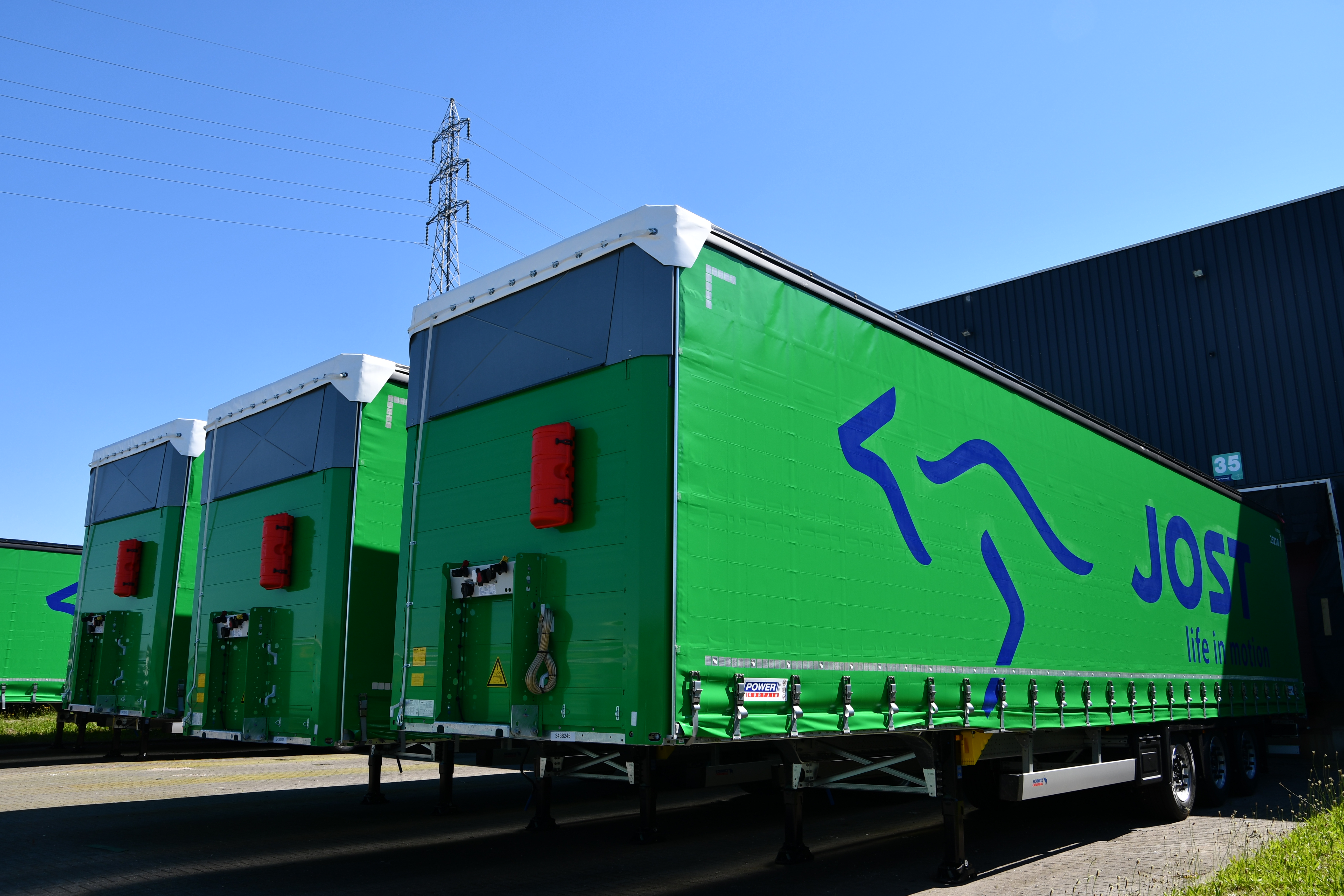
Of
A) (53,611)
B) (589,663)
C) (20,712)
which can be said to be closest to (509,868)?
(589,663)

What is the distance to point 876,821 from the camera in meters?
10.8

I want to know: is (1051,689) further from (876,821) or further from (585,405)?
(585,405)

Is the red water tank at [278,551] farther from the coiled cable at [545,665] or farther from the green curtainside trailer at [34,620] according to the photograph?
the green curtainside trailer at [34,620]

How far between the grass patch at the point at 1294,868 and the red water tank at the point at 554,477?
187 inches

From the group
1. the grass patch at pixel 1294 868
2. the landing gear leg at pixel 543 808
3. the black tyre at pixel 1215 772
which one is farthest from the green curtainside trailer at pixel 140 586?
the black tyre at pixel 1215 772

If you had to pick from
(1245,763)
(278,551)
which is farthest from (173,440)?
(1245,763)

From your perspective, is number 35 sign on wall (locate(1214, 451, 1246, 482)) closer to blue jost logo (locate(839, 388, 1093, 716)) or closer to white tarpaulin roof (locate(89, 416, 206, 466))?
blue jost logo (locate(839, 388, 1093, 716))

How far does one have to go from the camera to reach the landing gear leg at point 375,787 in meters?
11.2

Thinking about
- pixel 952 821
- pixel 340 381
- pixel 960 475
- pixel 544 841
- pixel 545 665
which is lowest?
pixel 544 841

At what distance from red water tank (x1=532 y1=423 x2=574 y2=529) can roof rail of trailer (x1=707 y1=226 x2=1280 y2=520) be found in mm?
1654

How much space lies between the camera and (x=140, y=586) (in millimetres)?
12750

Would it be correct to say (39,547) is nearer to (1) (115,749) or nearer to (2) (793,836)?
(1) (115,749)

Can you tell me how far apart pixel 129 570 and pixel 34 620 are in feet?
32.2

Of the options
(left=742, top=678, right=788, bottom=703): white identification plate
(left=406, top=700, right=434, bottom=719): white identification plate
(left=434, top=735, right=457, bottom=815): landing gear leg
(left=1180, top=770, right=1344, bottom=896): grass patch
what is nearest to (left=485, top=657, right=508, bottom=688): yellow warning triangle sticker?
(left=406, top=700, right=434, bottom=719): white identification plate
